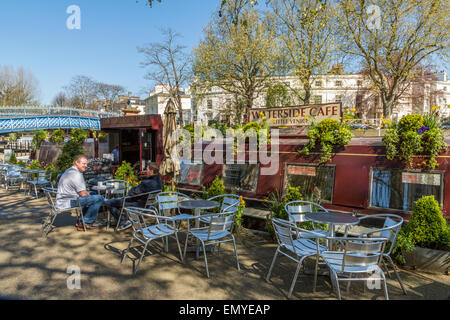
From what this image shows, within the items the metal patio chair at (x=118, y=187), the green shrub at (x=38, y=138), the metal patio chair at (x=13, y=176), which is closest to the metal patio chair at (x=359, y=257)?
the metal patio chair at (x=118, y=187)

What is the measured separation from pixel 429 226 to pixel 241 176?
383 cm

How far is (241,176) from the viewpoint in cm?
693

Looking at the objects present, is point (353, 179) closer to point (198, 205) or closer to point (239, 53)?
point (198, 205)

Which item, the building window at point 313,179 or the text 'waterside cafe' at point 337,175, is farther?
the building window at point 313,179

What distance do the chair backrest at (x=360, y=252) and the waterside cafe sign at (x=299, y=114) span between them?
153 inches

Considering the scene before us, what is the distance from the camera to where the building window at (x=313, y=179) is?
567 cm

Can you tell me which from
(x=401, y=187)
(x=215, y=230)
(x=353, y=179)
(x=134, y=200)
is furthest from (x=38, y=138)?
(x=401, y=187)

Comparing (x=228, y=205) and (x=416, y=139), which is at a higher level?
(x=416, y=139)

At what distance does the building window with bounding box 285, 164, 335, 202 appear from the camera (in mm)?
5675

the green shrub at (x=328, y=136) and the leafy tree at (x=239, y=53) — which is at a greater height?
the leafy tree at (x=239, y=53)

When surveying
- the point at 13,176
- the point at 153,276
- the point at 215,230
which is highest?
the point at 13,176

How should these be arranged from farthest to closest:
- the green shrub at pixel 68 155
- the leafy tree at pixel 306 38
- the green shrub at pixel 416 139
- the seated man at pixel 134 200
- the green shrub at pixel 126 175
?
1. the leafy tree at pixel 306 38
2. the green shrub at pixel 68 155
3. the green shrub at pixel 126 175
4. the seated man at pixel 134 200
5. the green shrub at pixel 416 139

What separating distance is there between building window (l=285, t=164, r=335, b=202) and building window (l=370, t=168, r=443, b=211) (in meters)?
0.77

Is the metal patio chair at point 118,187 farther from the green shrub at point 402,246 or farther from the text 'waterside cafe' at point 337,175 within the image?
the green shrub at point 402,246
